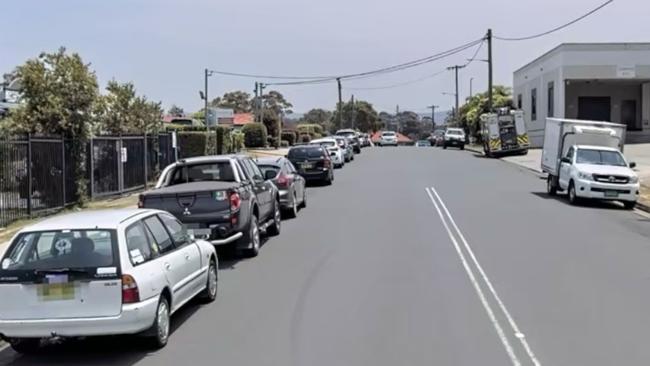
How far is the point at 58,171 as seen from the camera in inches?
832

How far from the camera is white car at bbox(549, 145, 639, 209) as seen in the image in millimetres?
23406

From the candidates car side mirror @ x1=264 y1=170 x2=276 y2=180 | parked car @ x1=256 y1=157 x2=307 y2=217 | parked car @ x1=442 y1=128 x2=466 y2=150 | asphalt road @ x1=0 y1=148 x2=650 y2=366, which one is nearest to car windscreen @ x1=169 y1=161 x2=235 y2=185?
asphalt road @ x1=0 y1=148 x2=650 y2=366

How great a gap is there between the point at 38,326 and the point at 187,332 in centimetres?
182

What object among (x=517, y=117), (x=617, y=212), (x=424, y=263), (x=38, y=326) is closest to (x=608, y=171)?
(x=617, y=212)

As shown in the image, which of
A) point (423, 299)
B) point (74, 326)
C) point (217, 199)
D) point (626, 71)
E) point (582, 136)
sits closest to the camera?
point (74, 326)

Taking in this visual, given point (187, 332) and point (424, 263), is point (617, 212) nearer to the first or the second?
point (424, 263)

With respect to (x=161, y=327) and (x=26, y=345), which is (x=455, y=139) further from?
(x=26, y=345)

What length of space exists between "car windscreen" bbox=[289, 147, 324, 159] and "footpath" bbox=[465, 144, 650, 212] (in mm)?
11953

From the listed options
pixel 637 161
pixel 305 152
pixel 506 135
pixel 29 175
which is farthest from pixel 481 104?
pixel 29 175

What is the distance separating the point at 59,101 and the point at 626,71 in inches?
1776

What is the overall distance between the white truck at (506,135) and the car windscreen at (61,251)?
44482mm

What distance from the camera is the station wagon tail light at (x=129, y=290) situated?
7.70 meters

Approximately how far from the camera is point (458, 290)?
10953mm

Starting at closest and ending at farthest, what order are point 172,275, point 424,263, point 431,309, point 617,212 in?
1. point 172,275
2. point 431,309
3. point 424,263
4. point 617,212
